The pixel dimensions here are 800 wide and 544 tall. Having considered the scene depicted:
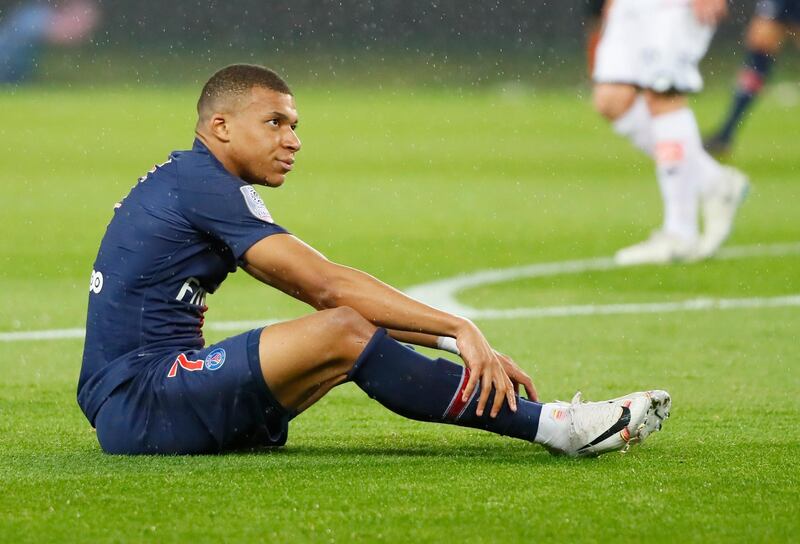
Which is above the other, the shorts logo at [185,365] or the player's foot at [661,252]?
the shorts logo at [185,365]

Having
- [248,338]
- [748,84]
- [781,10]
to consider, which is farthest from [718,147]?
[248,338]

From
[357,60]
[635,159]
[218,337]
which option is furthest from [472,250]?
[357,60]

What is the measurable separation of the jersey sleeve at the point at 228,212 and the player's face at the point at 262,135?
0.57 ft

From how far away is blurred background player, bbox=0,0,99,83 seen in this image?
100 ft

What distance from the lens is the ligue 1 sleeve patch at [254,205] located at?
14.6 ft

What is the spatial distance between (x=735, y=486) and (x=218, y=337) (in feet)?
11.4

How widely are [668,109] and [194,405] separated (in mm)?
6283

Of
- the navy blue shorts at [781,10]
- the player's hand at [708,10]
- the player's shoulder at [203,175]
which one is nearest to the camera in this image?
the player's shoulder at [203,175]

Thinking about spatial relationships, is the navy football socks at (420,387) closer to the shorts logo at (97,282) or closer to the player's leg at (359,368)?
the player's leg at (359,368)

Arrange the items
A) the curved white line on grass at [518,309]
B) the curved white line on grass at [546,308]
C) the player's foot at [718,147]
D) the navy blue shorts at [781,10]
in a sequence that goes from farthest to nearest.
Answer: the navy blue shorts at [781,10] → the player's foot at [718,147] → the curved white line on grass at [546,308] → the curved white line on grass at [518,309]

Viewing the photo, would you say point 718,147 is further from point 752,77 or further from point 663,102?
point 663,102

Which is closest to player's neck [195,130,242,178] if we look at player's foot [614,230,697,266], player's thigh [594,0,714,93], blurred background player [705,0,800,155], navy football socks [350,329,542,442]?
navy football socks [350,329,542,442]

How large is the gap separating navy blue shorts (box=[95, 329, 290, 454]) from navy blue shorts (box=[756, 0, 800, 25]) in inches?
543

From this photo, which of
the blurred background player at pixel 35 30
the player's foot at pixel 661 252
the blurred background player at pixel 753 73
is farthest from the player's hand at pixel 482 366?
the blurred background player at pixel 35 30
